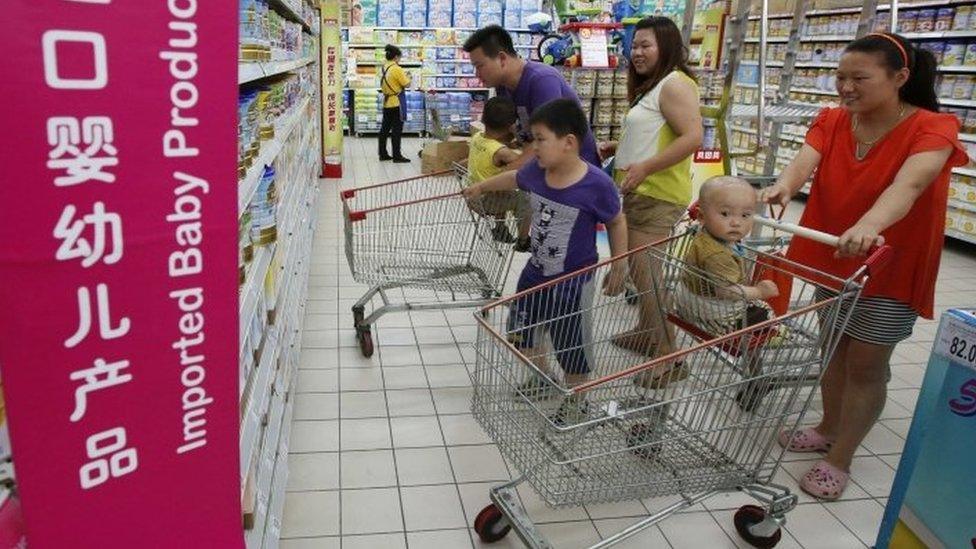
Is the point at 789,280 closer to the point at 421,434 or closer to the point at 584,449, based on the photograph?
the point at 584,449

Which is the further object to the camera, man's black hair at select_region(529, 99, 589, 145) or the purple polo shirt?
the purple polo shirt

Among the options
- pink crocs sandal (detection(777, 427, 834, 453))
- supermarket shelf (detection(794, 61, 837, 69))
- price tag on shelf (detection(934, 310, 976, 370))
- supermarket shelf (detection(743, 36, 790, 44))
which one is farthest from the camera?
supermarket shelf (detection(743, 36, 790, 44))

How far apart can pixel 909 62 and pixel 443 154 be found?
6.51 metres

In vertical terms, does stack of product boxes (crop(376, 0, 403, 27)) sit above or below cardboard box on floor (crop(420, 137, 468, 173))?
above

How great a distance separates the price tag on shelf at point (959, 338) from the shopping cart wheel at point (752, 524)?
0.80 m

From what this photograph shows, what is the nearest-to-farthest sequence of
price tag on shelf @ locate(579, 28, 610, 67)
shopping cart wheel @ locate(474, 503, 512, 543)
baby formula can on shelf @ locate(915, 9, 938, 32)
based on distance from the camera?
1. shopping cart wheel @ locate(474, 503, 512, 543)
2. price tag on shelf @ locate(579, 28, 610, 67)
3. baby formula can on shelf @ locate(915, 9, 938, 32)

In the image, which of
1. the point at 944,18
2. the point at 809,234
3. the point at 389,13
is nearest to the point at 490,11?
the point at 389,13

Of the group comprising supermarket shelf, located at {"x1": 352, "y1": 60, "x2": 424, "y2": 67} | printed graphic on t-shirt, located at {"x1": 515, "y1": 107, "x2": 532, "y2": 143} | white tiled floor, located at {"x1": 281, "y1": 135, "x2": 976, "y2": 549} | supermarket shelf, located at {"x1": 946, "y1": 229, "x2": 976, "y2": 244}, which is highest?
supermarket shelf, located at {"x1": 352, "y1": 60, "x2": 424, "y2": 67}

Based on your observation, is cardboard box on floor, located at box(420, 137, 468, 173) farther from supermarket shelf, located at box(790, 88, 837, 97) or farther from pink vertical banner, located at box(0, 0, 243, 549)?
pink vertical banner, located at box(0, 0, 243, 549)

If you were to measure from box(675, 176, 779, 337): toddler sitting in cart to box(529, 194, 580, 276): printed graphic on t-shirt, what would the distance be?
56 cm

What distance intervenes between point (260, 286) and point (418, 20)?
39.3ft

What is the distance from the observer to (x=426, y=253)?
3.80 metres

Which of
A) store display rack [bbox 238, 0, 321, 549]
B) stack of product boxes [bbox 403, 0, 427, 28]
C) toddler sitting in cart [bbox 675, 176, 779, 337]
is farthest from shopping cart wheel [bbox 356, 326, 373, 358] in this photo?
stack of product boxes [bbox 403, 0, 427, 28]

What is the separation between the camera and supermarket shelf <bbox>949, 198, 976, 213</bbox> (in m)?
6.60
